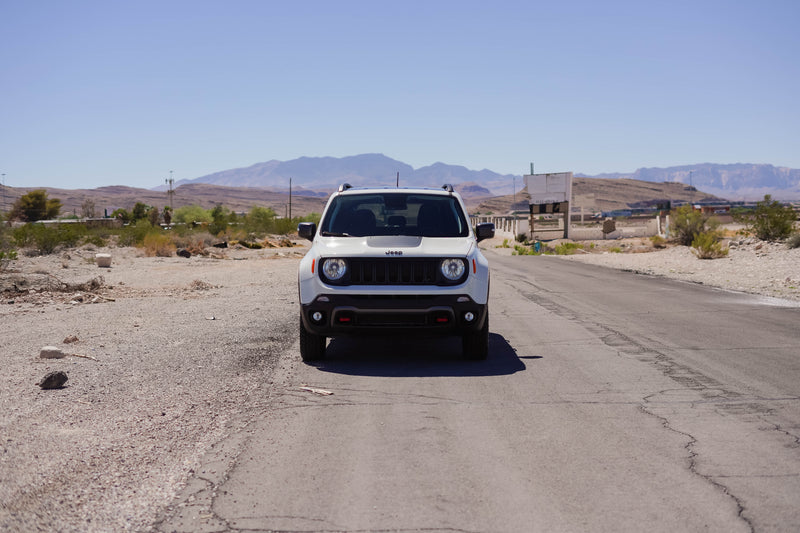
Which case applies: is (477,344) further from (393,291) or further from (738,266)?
(738,266)

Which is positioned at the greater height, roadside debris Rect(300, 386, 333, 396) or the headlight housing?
the headlight housing

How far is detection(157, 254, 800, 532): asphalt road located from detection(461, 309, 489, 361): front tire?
175 mm

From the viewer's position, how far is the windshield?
9.52 m

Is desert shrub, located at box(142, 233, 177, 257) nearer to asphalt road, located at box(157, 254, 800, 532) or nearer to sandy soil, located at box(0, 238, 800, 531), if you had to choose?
sandy soil, located at box(0, 238, 800, 531)

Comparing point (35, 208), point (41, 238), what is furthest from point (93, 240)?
point (35, 208)

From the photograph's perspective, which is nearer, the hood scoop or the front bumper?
the front bumper

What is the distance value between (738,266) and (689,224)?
1331cm

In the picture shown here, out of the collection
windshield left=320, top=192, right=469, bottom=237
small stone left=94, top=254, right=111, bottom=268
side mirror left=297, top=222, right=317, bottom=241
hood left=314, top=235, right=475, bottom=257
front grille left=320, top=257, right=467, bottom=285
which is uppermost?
windshield left=320, top=192, right=469, bottom=237

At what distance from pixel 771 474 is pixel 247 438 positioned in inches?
138

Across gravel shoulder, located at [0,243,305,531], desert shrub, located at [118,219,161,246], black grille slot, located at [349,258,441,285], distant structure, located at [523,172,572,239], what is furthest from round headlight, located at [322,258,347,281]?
distant structure, located at [523,172,572,239]

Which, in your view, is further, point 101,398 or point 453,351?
point 453,351

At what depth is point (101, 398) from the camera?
690cm

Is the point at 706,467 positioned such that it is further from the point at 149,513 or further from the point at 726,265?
the point at 726,265

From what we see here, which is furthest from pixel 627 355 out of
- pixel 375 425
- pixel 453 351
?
pixel 375 425
